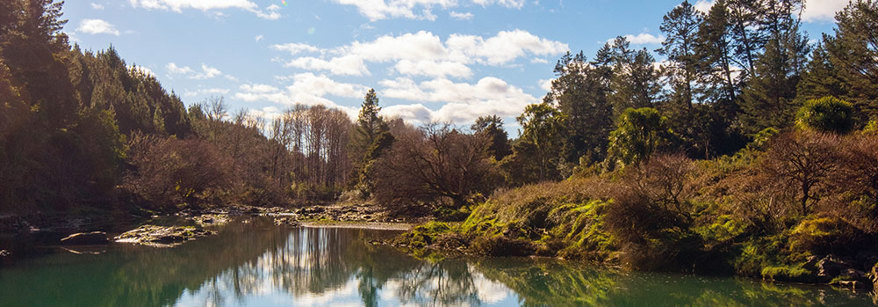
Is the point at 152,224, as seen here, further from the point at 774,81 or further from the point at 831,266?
the point at 774,81

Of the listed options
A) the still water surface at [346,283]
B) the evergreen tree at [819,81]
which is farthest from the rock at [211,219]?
the evergreen tree at [819,81]

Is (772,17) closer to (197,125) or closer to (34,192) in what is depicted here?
(34,192)

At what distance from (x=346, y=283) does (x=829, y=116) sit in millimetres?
17907

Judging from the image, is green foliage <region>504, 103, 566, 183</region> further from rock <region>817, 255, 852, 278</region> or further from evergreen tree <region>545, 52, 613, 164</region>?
rock <region>817, 255, 852, 278</region>

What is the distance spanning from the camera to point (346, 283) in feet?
58.7

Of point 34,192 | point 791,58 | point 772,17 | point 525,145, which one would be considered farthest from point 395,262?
point 772,17

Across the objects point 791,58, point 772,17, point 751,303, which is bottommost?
point 751,303

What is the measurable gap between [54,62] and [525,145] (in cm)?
3425

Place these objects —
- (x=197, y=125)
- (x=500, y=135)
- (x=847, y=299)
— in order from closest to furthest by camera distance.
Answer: (x=847, y=299) → (x=500, y=135) → (x=197, y=125)

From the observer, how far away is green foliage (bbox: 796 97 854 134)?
20.1m

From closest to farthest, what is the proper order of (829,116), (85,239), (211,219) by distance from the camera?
(829,116) → (85,239) → (211,219)

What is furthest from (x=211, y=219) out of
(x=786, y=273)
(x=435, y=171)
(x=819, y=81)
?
(x=819, y=81)

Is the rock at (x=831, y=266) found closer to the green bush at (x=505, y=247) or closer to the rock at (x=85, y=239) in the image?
the green bush at (x=505, y=247)

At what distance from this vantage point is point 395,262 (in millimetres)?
20922
